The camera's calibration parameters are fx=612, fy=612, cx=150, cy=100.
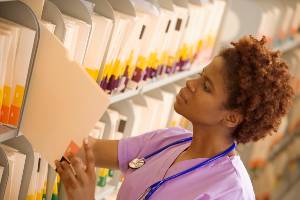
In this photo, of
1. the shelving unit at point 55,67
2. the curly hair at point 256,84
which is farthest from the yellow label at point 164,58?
the curly hair at point 256,84

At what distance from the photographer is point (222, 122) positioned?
2.12m

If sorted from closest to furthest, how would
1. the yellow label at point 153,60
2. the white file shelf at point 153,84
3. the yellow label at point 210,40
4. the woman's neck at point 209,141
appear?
the woman's neck at point 209,141
the white file shelf at point 153,84
the yellow label at point 153,60
the yellow label at point 210,40

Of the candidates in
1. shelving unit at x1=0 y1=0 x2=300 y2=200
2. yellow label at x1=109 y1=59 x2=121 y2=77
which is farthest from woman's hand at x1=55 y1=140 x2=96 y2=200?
yellow label at x1=109 y1=59 x2=121 y2=77

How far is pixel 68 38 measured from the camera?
2.01 m

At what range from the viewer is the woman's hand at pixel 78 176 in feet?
5.98

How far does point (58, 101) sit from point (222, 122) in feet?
2.06

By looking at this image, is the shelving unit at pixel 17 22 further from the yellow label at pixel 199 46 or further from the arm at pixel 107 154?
the yellow label at pixel 199 46

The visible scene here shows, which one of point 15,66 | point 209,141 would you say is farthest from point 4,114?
point 209,141

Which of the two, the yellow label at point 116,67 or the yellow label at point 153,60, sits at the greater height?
the yellow label at point 116,67

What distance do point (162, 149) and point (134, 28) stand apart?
0.50 m

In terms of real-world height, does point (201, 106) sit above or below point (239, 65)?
below

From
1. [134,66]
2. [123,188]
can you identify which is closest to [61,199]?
[123,188]

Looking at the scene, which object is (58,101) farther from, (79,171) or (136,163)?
(136,163)

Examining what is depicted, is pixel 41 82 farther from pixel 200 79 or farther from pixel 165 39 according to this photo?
pixel 165 39
